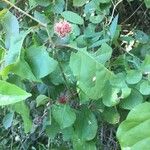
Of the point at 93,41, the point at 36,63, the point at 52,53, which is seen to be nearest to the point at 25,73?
the point at 36,63

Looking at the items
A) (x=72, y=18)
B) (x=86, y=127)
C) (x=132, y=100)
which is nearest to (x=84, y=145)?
(x=86, y=127)

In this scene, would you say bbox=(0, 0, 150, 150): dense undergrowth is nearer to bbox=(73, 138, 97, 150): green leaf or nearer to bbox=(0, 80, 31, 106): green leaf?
bbox=(73, 138, 97, 150): green leaf

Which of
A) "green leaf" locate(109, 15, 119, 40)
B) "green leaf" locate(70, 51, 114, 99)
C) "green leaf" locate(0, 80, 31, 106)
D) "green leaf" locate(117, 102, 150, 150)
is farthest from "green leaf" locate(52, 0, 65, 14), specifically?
"green leaf" locate(0, 80, 31, 106)

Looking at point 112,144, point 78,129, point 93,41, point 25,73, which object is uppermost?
point 25,73

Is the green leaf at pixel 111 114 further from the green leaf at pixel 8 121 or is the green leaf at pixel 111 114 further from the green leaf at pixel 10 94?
the green leaf at pixel 10 94

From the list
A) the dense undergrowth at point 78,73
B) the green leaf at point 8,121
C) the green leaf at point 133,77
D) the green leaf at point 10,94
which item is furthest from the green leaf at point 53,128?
the green leaf at point 10,94

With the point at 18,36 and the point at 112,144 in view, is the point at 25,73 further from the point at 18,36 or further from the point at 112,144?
the point at 112,144
